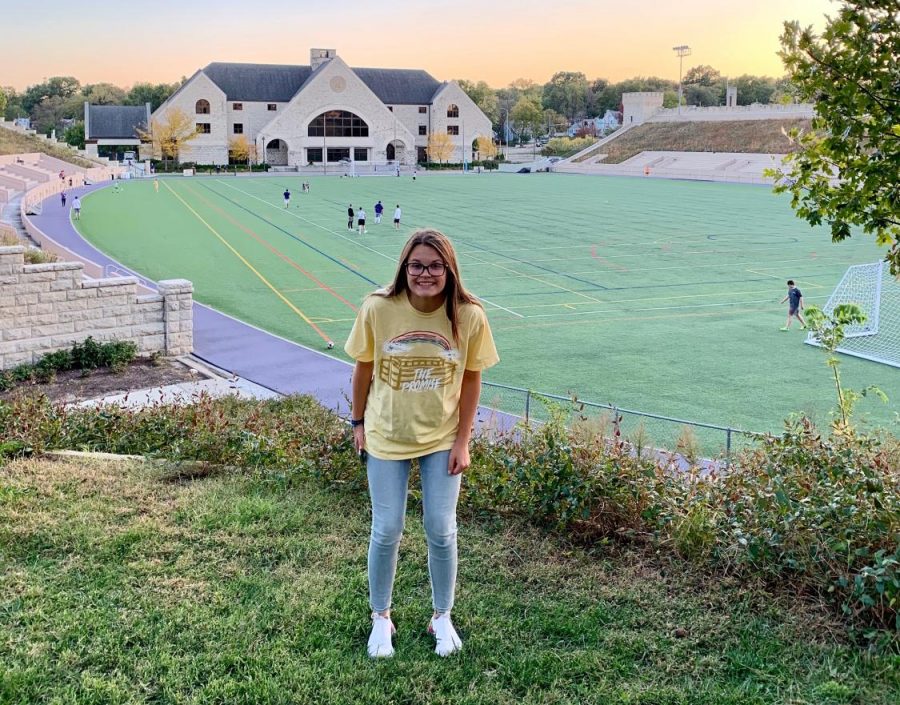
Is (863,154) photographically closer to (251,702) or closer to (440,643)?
(440,643)

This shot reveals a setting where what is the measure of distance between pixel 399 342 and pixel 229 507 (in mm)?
2826

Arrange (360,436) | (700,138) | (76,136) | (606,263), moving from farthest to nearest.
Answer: (76,136), (700,138), (606,263), (360,436)

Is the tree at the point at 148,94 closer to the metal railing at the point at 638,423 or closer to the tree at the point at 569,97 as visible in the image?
the tree at the point at 569,97

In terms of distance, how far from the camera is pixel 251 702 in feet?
15.0

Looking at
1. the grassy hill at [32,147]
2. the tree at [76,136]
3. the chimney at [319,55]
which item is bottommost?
the grassy hill at [32,147]

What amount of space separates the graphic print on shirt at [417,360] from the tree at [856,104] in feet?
9.33

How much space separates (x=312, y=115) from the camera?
107312 mm

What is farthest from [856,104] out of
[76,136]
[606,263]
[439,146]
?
[76,136]

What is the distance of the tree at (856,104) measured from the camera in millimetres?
5500

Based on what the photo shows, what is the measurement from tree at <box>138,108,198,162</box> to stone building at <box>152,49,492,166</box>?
2.59 ft

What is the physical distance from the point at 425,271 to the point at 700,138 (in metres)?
113

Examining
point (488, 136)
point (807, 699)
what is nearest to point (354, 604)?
point (807, 699)

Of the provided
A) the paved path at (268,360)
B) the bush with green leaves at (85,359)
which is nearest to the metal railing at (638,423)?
the paved path at (268,360)

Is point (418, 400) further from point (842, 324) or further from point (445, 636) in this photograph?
point (842, 324)
